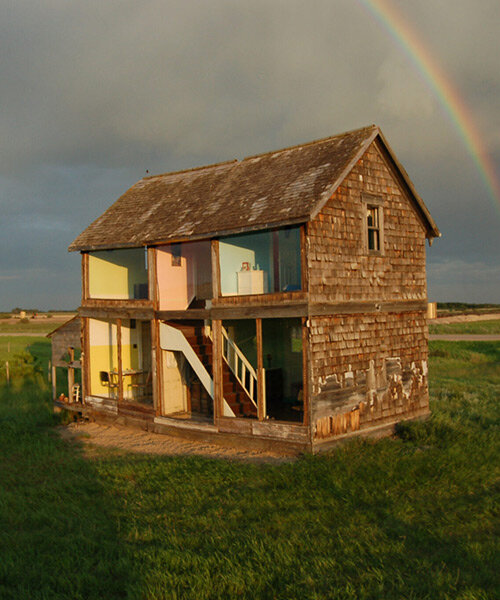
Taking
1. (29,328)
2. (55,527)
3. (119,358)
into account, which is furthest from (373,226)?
(29,328)

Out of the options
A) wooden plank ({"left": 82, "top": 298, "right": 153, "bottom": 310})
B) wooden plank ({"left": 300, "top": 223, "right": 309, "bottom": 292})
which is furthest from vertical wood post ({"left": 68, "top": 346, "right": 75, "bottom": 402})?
wooden plank ({"left": 300, "top": 223, "right": 309, "bottom": 292})

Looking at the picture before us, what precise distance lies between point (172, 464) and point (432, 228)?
31.8 feet

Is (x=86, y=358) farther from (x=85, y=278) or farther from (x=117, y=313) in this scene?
(x=85, y=278)

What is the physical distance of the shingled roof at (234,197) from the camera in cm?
1377

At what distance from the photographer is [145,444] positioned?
15250mm

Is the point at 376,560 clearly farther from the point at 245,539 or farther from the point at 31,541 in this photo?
the point at 31,541

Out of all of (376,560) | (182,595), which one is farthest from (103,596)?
(376,560)

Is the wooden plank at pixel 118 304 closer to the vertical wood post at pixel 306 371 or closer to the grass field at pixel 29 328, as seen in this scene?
the vertical wood post at pixel 306 371

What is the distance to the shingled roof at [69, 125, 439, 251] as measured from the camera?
1377cm

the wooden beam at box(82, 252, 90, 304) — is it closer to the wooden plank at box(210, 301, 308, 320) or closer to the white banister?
the white banister

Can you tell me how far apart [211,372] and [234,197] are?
16.4ft

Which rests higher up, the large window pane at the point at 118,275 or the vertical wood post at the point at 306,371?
the large window pane at the point at 118,275

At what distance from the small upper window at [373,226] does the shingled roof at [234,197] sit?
1354 millimetres

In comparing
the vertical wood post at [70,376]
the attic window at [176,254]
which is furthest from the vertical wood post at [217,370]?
the vertical wood post at [70,376]
